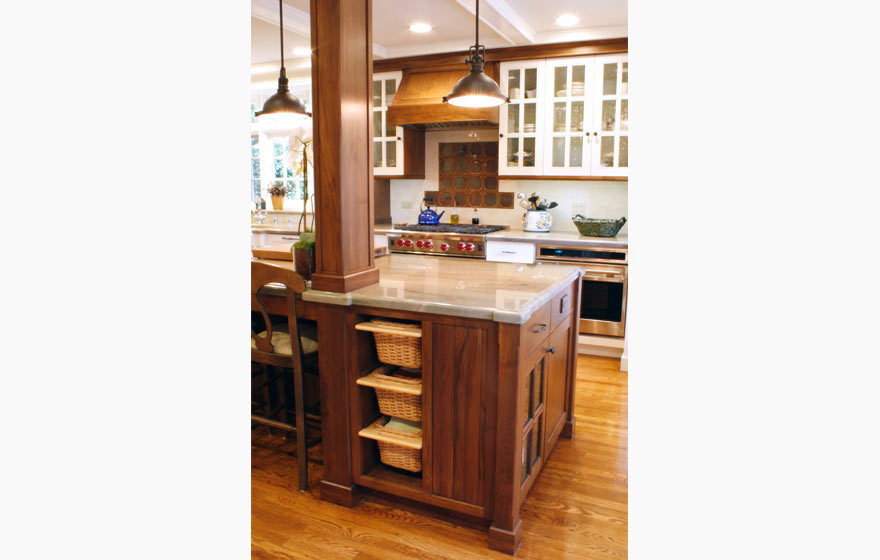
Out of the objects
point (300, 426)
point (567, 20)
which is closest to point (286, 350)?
point (300, 426)

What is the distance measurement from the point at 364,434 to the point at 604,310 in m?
2.50

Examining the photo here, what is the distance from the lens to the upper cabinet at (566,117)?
415cm

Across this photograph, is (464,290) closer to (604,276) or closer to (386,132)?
(604,276)

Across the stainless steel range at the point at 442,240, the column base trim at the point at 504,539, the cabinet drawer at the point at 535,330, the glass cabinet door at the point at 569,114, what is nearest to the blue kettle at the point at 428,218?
the stainless steel range at the point at 442,240

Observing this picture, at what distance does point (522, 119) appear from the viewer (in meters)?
4.43

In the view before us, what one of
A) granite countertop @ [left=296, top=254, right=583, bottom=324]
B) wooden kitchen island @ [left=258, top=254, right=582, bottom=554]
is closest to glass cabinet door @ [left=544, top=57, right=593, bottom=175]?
granite countertop @ [left=296, top=254, right=583, bottom=324]

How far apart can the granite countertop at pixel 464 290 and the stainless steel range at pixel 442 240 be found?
1528 mm

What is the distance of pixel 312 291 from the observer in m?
2.14

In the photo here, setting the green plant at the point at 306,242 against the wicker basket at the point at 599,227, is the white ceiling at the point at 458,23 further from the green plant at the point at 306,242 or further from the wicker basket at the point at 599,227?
the green plant at the point at 306,242

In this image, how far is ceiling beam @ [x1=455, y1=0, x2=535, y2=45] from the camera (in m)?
3.46

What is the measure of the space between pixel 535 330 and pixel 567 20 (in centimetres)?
281

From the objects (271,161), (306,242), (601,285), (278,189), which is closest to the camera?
(306,242)

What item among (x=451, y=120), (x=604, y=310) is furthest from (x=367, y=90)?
(x=604, y=310)
